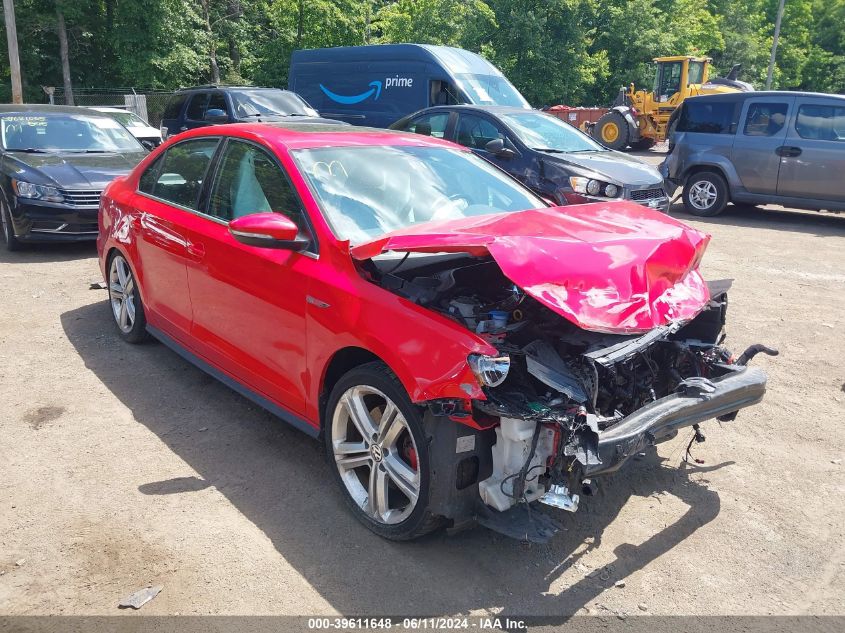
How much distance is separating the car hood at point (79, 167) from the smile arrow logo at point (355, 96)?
619 centimetres

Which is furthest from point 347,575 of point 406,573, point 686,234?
point 686,234

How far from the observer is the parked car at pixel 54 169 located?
27.2 ft

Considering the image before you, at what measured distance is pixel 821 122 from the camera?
10.9 m

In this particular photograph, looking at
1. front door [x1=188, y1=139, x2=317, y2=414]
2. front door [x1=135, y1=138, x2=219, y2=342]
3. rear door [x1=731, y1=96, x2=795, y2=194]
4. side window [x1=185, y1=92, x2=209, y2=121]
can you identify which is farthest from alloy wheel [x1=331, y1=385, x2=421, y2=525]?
side window [x1=185, y1=92, x2=209, y2=121]

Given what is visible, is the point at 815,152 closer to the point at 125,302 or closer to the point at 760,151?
the point at 760,151

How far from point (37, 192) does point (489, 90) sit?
26.9 feet

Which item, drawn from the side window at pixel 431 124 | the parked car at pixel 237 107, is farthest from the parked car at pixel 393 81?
the side window at pixel 431 124

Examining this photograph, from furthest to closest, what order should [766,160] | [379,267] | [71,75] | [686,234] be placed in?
[71,75], [766,160], [686,234], [379,267]

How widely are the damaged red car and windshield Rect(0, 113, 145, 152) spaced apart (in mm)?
5971

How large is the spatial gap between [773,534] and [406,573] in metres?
1.76

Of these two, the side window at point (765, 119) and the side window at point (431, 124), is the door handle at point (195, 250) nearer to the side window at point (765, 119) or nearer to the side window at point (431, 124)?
the side window at point (431, 124)

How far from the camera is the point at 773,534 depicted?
3412mm

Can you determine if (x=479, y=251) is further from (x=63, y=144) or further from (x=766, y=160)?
(x=766, y=160)

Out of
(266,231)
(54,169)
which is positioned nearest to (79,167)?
(54,169)
